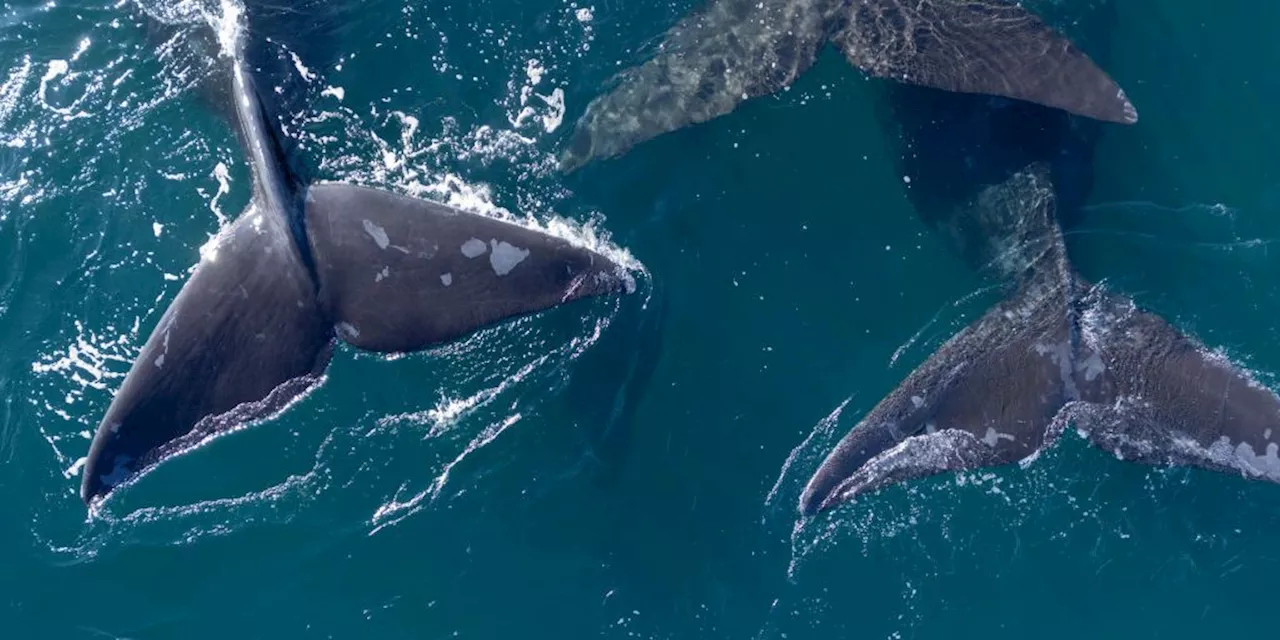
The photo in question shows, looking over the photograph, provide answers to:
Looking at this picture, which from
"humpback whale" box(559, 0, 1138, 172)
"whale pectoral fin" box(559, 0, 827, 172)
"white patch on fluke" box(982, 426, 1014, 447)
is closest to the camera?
"white patch on fluke" box(982, 426, 1014, 447)

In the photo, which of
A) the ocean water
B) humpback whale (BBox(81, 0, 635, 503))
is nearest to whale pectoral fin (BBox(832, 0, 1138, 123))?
the ocean water

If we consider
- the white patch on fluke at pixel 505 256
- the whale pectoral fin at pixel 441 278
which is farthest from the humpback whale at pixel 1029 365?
the white patch on fluke at pixel 505 256

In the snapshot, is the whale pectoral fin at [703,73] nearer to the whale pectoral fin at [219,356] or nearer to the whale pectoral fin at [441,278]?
the whale pectoral fin at [441,278]

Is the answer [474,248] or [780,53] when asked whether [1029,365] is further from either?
[474,248]

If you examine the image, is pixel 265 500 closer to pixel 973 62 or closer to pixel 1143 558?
pixel 973 62

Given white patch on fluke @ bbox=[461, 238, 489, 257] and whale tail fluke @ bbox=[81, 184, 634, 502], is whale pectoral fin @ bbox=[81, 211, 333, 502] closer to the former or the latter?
whale tail fluke @ bbox=[81, 184, 634, 502]

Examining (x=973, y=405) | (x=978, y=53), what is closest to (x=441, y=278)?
(x=973, y=405)

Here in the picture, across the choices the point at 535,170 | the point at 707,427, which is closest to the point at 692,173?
the point at 535,170
